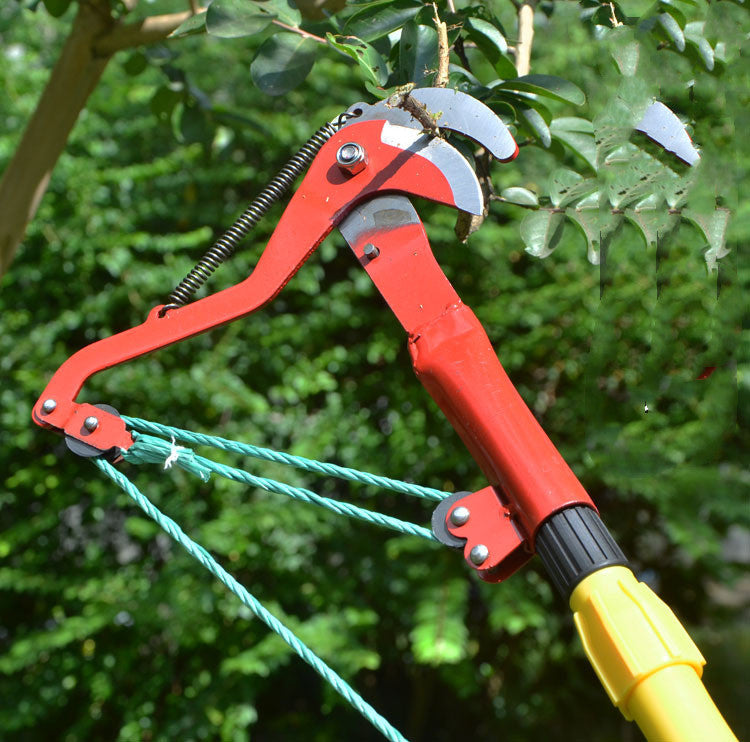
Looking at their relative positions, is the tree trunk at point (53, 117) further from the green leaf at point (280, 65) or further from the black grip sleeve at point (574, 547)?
the black grip sleeve at point (574, 547)

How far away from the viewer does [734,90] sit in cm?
80

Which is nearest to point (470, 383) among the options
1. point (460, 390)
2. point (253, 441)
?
point (460, 390)

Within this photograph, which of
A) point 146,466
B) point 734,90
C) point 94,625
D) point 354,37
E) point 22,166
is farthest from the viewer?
point 146,466

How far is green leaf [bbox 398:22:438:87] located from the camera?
3.06ft

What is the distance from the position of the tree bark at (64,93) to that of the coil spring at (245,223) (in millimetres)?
615

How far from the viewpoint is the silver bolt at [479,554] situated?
0.75m

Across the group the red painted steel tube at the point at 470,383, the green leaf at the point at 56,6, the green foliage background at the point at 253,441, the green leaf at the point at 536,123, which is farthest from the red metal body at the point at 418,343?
the green foliage background at the point at 253,441

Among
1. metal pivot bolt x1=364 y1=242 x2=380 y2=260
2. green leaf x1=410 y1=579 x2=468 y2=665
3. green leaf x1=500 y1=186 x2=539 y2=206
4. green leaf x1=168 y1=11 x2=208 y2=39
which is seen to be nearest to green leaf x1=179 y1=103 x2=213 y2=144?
green leaf x1=168 y1=11 x2=208 y2=39

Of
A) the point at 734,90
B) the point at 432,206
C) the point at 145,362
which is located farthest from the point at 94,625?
the point at 734,90

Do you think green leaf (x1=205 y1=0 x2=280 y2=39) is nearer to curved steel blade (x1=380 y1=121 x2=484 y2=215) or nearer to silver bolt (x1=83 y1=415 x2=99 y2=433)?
curved steel blade (x1=380 y1=121 x2=484 y2=215)

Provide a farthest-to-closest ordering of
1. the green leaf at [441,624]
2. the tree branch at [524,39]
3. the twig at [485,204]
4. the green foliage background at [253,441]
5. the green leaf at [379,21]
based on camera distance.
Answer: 1. the green foliage background at [253,441]
2. the green leaf at [441,624]
3. the tree branch at [524,39]
4. the green leaf at [379,21]
5. the twig at [485,204]

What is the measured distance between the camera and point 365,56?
3.05 ft

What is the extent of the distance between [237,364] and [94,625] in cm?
73

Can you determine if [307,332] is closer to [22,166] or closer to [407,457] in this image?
[407,457]
